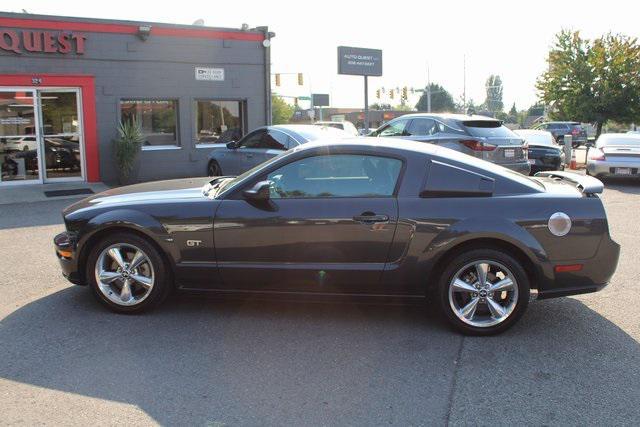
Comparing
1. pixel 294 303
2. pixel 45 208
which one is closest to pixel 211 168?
pixel 45 208

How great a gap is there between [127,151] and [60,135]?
66.1 inches

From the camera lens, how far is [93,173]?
49.6 feet

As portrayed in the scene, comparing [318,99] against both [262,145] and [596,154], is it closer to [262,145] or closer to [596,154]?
[596,154]

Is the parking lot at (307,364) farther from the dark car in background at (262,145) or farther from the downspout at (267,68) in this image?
the downspout at (267,68)

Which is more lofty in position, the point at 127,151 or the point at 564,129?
the point at 564,129

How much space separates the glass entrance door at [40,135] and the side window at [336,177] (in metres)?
11.5

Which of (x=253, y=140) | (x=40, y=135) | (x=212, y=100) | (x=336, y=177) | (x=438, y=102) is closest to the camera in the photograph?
(x=336, y=177)

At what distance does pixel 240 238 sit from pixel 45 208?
7.94m

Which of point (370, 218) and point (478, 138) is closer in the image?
point (370, 218)

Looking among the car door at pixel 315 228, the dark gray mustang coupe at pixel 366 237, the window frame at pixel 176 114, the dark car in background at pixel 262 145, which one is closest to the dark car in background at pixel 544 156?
the dark car in background at pixel 262 145

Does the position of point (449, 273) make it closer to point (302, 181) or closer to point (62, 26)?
point (302, 181)

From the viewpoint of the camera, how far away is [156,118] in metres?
16.1

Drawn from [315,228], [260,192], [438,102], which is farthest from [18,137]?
[438,102]

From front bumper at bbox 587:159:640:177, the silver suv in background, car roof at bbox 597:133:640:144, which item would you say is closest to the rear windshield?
the silver suv in background
